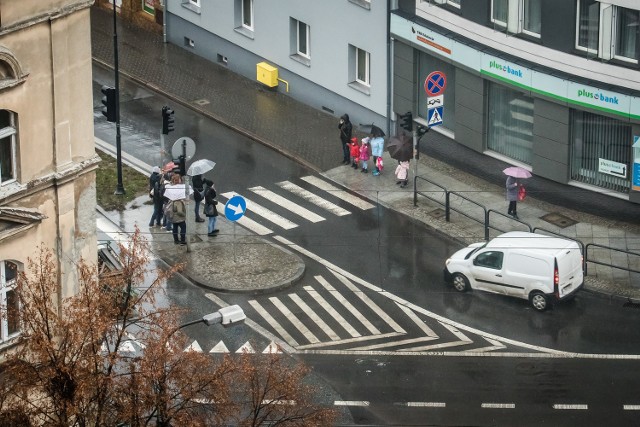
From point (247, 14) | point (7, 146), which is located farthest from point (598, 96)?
point (7, 146)

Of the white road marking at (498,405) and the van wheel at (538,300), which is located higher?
the van wheel at (538,300)

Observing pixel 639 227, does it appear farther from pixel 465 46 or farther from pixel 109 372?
pixel 109 372

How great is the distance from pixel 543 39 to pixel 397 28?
642cm

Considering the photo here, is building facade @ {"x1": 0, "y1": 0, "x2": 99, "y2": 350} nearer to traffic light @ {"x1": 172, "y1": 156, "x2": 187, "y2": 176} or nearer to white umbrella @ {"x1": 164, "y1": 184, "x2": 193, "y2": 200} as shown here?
traffic light @ {"x1": 172, "y1": 156, "x2": 187, "y2": 176}

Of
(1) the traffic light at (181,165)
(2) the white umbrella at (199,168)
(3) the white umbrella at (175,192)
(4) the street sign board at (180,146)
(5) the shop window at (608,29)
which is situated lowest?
(3) the white umbrella at (175,192)

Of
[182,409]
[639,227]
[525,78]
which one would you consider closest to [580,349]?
[639,227]

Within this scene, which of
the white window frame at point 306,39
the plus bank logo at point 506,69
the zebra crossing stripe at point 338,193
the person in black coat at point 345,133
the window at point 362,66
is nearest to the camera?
the plus bank logo at point 506,69

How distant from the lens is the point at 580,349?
44.6 metres

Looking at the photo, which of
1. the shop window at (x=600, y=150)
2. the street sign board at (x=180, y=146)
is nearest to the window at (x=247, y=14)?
the street sign board at (x=180, y=146)

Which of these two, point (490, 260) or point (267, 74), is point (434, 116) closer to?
point (490, 260)

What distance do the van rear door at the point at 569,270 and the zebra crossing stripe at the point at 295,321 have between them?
6830 mm

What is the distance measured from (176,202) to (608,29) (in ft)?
44.7

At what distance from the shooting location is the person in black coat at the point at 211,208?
165ft

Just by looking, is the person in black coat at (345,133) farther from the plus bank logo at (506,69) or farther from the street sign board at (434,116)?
the plus bank logo at (506,69)
